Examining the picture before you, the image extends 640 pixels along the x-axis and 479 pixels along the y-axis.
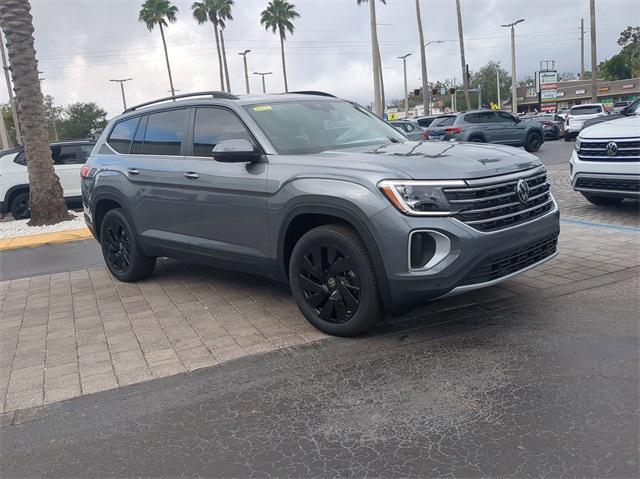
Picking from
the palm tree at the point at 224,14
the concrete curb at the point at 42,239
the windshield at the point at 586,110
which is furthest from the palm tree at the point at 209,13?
the concrete curb at the point at 42,239

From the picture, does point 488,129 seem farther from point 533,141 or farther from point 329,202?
point 329,202

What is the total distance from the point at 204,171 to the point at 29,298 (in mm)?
2778

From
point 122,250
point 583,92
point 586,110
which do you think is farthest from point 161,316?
point 583,92

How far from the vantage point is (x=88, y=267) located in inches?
302

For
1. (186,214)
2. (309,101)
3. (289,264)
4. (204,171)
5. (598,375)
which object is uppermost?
(309,101)

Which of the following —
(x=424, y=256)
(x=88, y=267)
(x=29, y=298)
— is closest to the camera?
(x=424, y=256)

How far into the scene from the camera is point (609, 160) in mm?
7570

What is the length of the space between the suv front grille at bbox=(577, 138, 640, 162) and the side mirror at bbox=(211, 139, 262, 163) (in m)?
5.20

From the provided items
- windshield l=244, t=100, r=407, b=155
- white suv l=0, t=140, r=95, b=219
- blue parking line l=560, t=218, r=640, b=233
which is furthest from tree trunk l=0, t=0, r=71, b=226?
blue parking line l=560, t=218, r=640, b=233

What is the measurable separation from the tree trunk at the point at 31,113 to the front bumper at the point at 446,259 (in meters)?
9.29

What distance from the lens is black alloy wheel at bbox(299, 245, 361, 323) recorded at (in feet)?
13.6

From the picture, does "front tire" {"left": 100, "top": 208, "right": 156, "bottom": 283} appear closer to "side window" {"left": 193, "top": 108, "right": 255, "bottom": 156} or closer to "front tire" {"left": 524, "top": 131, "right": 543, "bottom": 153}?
"side window" {"left": 193, "top": 108, "right": 255, "bottom": 156}

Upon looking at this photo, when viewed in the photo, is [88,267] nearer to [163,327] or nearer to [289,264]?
[163,327]

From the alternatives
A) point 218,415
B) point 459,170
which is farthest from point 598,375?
point 218,415
